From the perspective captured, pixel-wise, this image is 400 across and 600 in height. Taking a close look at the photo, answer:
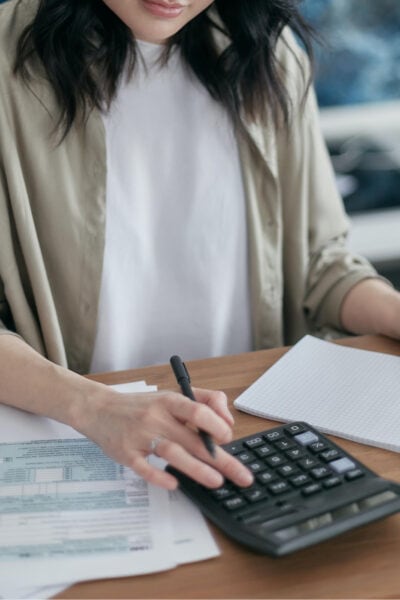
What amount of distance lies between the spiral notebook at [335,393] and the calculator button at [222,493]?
178 mm

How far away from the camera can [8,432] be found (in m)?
0.90

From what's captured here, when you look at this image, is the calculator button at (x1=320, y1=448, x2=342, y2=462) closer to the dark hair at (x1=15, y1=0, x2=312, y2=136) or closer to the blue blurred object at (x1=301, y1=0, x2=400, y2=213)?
the dark hair at (x1=15, y1=0, x2=312, y2=136)

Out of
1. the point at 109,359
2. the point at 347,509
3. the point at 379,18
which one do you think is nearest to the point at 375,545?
the point at 347,509

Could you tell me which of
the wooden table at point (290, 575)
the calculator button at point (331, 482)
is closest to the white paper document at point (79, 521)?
the wooden table at point (290, 575)

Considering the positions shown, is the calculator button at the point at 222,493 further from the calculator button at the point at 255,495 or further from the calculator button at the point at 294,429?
the calculator button at the point at 294,429

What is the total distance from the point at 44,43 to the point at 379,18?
1.41 m

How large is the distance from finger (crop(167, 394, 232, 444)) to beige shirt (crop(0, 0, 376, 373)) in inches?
13.6

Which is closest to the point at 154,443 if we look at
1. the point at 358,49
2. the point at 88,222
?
the point at 88,222

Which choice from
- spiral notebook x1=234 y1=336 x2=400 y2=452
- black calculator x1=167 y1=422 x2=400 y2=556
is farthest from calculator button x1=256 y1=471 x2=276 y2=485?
spiral notebook x1=234 y1=336 x2=400 y2=452

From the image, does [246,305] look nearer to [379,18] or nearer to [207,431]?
[207,431]

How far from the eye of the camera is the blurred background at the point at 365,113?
7.36 feet

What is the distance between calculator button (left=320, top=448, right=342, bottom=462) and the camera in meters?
0.79

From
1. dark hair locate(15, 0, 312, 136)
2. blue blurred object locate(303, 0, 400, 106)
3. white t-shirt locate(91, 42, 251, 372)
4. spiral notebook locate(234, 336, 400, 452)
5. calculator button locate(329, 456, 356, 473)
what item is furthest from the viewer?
blue blurred object locate(303, 0, 400, 106)

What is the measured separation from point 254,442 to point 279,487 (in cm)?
8
